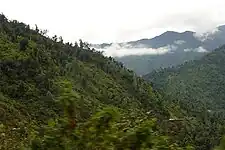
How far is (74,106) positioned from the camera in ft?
15.9

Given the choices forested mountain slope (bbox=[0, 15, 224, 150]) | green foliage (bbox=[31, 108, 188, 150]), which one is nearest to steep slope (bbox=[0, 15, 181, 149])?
forested mountain slope (bbox=[0, 15, 224, 150])

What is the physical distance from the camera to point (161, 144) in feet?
15.3

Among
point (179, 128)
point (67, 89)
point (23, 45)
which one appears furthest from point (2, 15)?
point (67, 89)

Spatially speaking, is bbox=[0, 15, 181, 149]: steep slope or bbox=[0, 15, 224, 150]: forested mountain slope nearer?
bbox=[0, 15, 224, 150]: forested mountain slope

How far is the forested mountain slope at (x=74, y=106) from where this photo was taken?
473 cm

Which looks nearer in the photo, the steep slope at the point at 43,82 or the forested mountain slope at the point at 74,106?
the forested mountain slope at the point at 74,106

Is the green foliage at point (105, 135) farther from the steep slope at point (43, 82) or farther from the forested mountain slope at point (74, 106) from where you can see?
the steep slope at point (43, 82)

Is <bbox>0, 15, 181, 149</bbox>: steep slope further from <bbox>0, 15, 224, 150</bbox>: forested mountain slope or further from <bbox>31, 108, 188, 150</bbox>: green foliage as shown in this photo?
<bbox>31, 108, 188, 150</bbox>: green foliage

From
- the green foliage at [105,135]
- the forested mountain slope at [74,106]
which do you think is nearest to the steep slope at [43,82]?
the forested mountain slope at [74,106]

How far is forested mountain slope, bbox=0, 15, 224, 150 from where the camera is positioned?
15.5 ft

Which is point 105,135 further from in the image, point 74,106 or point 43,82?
point 43,82

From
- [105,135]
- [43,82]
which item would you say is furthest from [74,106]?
[43,82]

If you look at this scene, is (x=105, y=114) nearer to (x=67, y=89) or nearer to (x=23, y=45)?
(x=67, y=89)

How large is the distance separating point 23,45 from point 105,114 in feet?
206
